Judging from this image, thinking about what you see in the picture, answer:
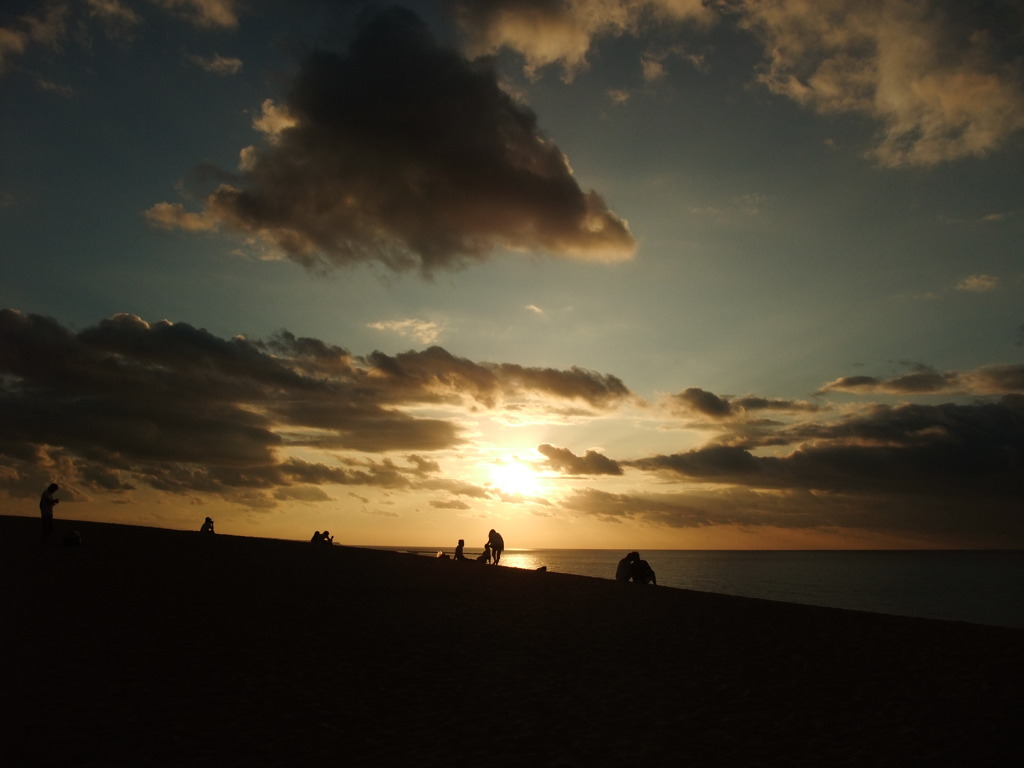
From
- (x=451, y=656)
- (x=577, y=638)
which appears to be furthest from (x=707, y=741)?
(x=577, y=638)

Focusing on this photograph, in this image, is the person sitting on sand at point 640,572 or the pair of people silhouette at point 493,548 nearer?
the person sitting on sand at point 640,572

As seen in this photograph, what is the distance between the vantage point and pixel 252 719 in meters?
10.4

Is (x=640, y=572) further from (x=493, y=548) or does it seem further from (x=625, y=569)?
(x=493, y=548)

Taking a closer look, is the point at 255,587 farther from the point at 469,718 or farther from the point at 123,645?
the point at 469,718

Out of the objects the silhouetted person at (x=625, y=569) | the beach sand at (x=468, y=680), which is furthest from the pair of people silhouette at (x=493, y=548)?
the beach sand at (x=468, y=680)

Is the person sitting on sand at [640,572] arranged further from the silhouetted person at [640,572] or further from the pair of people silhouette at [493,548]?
the pair of people silhouette at [493,548]

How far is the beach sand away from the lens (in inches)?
373

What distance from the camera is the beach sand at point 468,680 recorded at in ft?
31.1

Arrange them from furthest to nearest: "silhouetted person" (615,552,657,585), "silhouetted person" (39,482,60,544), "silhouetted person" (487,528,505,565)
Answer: "silhouetted person" (487,528,505,565)
"silhouetted person" (615,552,657,585)
"silhouetted person" (39,482,60,544)

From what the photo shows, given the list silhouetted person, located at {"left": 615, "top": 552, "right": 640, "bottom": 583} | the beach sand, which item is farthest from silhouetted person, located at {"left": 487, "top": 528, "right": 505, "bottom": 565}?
the beach sand

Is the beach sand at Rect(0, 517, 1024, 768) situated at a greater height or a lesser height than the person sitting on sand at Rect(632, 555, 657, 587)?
lesser

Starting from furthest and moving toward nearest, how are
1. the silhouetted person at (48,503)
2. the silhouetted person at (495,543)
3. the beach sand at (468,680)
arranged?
the silhouetted person at (495,543) < the silhouetted person at (48,503) < the beach sand at (468,680)

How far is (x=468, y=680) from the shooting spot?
13.0 m

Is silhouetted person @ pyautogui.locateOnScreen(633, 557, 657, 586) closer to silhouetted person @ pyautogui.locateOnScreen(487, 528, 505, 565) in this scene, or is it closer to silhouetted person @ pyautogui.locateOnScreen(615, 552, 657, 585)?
silhouetted person @ pyautogui.locateOnScreen(615, 552, 657, 585)
